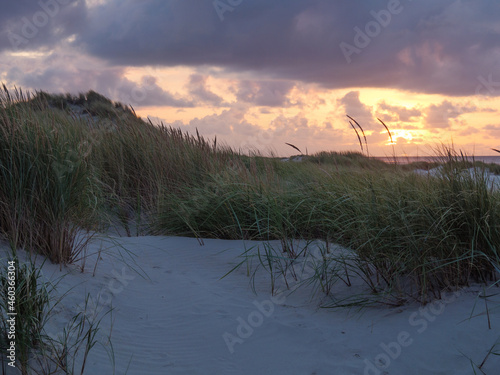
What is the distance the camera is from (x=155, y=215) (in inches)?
201

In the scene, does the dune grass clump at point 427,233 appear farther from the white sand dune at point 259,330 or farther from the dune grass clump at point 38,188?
the dune grass clump at point 38,188

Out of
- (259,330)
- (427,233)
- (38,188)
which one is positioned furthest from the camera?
(38,188)

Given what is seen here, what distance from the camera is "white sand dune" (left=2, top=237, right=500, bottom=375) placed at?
2152 mm

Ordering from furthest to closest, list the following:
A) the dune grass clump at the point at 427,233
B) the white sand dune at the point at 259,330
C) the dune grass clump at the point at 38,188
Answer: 1. the dune grass clump at the point at 38,188
2. the dune grass clump at the point at 427,233
3. the white sand dune at the point at 259,330

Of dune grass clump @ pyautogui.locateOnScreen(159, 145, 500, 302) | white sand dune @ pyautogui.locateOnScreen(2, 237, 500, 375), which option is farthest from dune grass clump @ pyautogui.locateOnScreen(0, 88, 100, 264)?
dune grass clump @ pyautogui.locateOnScreen(159, 145, 500, 302)

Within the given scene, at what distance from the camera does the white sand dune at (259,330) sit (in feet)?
7.06

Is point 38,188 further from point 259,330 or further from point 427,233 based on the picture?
point 427,233

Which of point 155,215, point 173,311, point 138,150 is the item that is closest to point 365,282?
point 173,311

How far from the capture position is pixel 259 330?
2584mm

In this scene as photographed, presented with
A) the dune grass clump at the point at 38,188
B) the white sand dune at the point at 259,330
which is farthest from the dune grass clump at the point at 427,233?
the dune grass clump at the point at 38,188

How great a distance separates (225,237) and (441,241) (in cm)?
233

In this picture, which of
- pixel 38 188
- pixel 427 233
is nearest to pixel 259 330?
pixel 427 233

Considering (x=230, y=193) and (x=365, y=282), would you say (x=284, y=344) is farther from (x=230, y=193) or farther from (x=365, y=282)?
(x=230, y=193)

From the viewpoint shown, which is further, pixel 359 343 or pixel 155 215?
pixel 155 215
